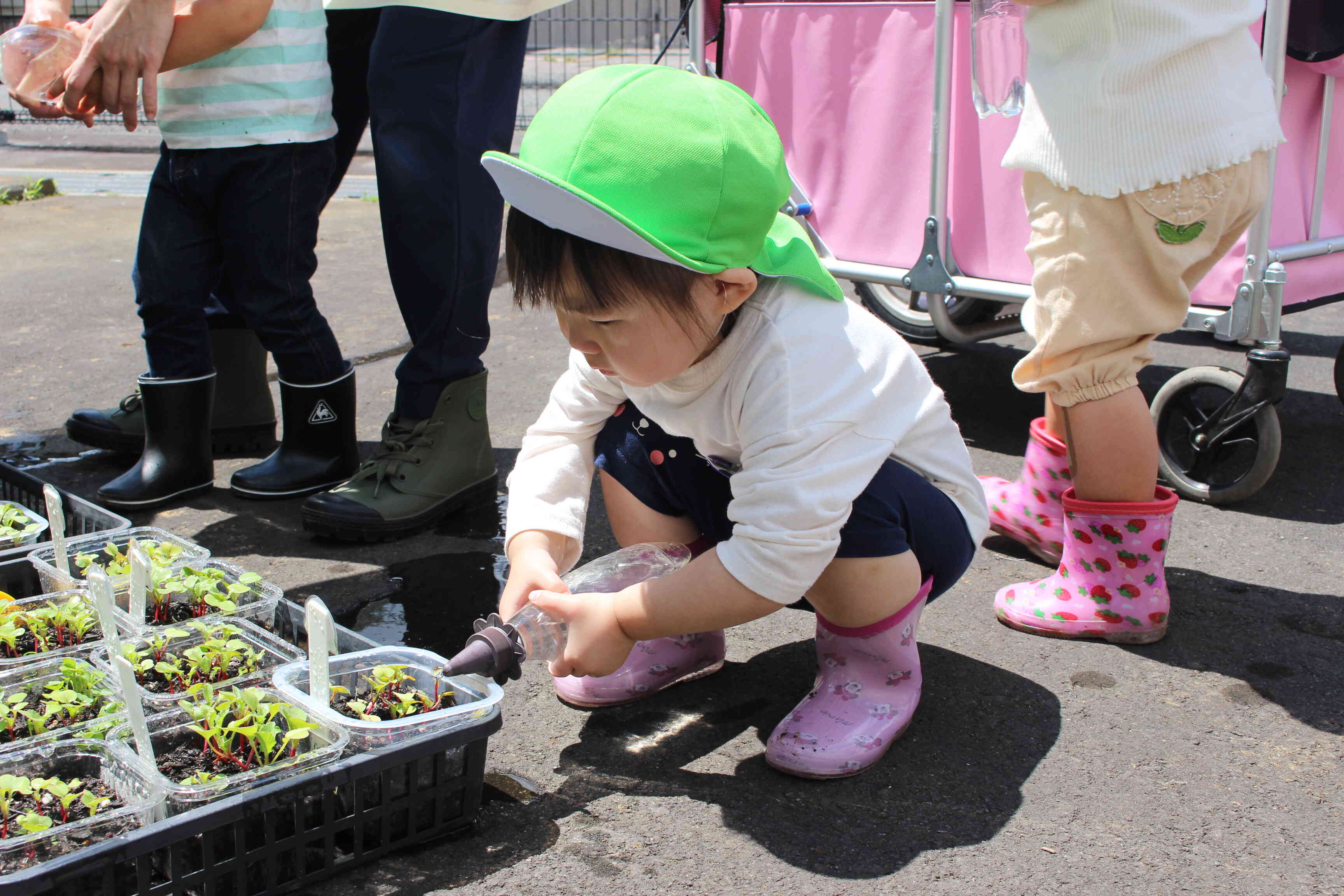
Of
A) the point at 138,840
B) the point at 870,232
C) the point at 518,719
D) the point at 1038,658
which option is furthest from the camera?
the point at 870,232

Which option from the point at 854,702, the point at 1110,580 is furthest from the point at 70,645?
the point at 1110,580

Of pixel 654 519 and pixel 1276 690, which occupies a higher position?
pixel 654 519

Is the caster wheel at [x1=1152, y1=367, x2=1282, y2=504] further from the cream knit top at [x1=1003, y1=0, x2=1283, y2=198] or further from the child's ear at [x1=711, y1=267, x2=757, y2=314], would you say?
the child's ear at [x1=711, y1=267, x2=757, y2=314]

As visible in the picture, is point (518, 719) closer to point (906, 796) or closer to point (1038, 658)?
point (906, 796)

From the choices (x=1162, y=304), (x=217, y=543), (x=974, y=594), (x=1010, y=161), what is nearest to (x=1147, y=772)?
(x=974, y=594)

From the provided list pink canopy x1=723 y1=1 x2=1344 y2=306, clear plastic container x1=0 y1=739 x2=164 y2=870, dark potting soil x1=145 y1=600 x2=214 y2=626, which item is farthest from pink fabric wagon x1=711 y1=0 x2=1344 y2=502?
clear plastic container x1=0 y1=739 x2=164 y2=870

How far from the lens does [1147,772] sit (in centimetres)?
159

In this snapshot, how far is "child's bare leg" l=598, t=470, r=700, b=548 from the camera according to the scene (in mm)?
1787

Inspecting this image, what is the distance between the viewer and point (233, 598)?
1789 millimetres

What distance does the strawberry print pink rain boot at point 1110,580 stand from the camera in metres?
1.93

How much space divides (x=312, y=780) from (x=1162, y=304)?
142cm

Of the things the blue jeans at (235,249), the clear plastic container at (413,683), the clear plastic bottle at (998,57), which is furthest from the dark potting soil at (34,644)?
the clear plastic bottle at (998,57)

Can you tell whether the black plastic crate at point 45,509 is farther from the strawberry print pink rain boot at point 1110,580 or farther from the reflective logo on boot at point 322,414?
the strawberry print pink rain boot at point 1110,580

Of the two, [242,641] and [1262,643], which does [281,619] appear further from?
[1262,643]
